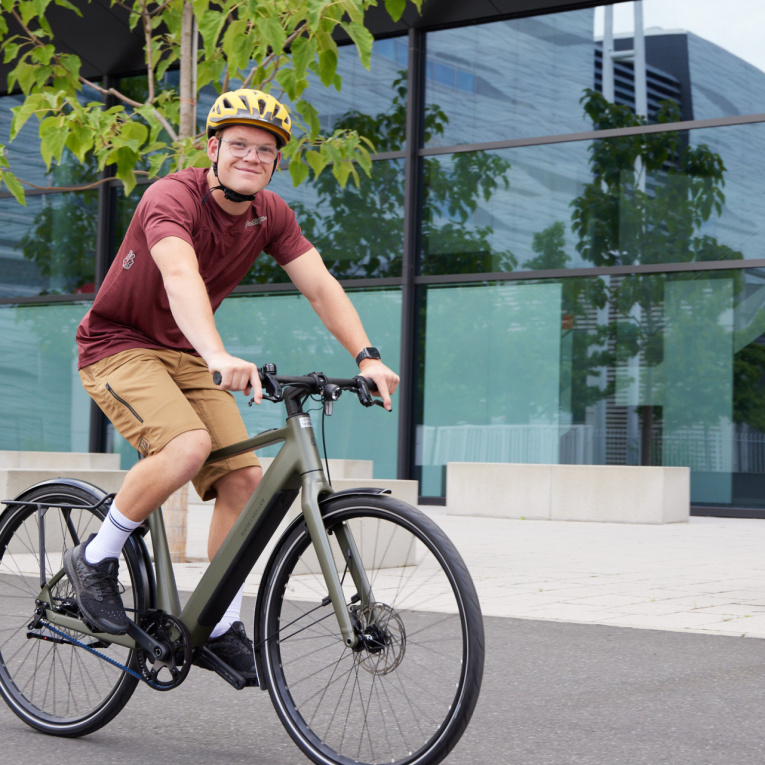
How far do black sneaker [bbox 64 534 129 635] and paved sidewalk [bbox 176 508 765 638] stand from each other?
1621 millimetres

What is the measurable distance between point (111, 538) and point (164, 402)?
439mm

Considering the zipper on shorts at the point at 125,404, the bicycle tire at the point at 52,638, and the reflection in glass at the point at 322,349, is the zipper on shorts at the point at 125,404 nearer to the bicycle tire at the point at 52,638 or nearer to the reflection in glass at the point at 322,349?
the bicycle tire at the point at 52,638

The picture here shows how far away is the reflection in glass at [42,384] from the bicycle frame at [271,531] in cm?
1567

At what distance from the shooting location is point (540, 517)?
13.6m

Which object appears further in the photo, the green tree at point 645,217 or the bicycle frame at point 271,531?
the green tree at point 645,217

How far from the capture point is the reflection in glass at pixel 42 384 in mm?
18562

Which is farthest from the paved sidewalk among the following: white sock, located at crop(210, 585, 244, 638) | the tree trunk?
the tree trunk


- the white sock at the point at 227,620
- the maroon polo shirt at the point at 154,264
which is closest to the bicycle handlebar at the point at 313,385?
the maroon polo shirt at the point at 154,264

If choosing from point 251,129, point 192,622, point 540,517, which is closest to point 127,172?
point 251,129

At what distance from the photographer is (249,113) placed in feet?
10.9

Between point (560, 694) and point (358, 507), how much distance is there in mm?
1629

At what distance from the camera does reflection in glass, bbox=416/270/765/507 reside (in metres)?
14.5

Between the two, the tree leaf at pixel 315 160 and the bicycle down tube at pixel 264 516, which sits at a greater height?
the tree leaf at pixel 315 160

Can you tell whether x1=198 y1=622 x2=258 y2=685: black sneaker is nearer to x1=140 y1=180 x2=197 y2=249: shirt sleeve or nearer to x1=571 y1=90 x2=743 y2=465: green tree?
x1=140 y1=180 x2=197 y2=249: shirt sleeve
